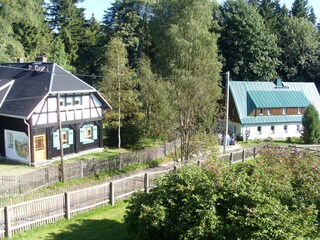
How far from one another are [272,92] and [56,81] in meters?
27.1

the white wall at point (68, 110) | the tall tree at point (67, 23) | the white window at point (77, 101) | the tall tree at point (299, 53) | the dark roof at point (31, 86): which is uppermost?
the tall tree at point (67, 23)

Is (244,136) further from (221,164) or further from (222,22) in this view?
(221,164)

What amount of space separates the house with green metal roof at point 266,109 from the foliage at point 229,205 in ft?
101

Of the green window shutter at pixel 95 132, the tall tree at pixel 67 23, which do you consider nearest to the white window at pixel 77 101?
the green window shutter at pixel 95 132

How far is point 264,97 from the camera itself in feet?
148

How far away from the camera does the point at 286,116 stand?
1812 inches

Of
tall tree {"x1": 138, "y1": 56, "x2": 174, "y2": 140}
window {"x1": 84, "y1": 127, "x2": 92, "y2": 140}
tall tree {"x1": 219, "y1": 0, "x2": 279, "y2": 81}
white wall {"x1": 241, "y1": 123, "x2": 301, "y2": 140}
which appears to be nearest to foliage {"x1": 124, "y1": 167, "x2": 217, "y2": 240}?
tall tree {"x1": 138, "y1": 56, "x2": 174, "y2": 140}

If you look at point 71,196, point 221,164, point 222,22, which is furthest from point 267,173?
point 222,22

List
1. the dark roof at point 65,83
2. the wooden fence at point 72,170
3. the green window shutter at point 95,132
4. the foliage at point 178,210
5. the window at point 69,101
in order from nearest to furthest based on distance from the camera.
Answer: the foliage at point 178,210
the wooden fence at point 72,170
the dark roof at point 65,83
the window at point 69,101
the green window shutter at point 95,132

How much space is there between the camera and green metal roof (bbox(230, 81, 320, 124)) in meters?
43.9

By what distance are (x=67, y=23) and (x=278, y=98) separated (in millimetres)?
40981

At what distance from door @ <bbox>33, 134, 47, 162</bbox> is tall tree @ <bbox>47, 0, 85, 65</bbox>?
39.2m

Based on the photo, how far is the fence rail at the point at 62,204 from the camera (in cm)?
1395

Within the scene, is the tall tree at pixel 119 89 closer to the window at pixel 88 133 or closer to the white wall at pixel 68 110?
the white wall at pixel 68 110
